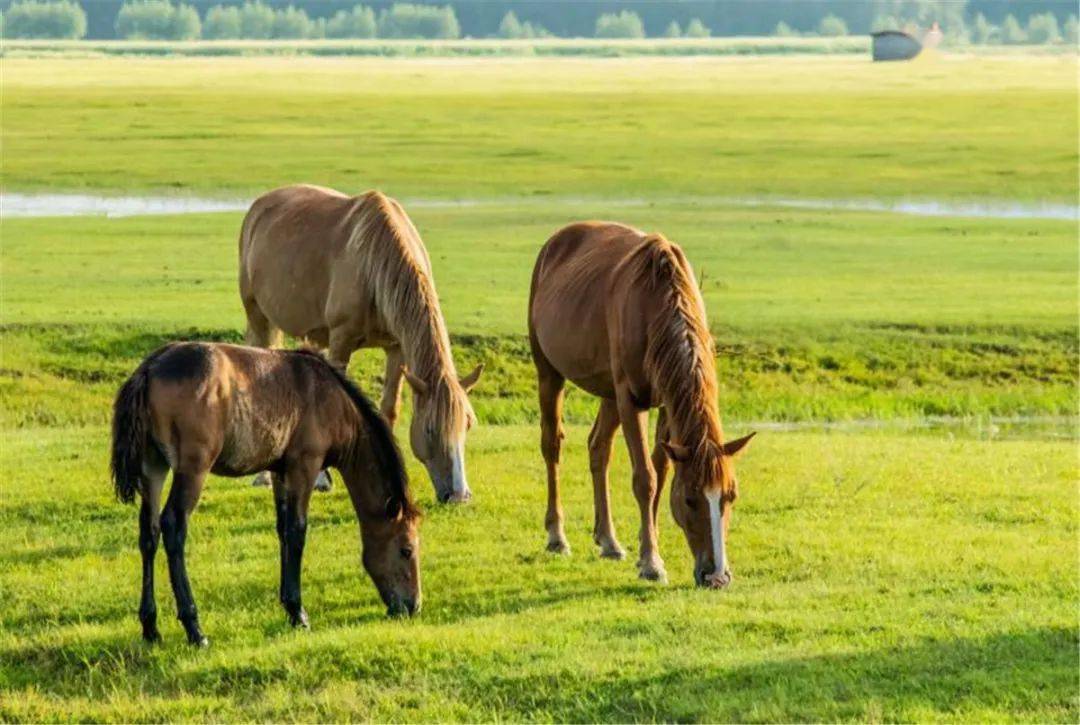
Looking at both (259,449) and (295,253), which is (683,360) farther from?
(295,253)

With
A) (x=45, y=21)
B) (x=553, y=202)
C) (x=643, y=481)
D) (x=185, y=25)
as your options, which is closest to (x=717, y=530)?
(x=643, y=481)

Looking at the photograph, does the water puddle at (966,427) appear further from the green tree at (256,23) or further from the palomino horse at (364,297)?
the green tree at (256,23)

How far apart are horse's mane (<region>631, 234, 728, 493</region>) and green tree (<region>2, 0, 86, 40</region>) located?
174654 millimetres

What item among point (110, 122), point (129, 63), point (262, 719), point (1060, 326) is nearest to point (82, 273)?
point (1060, 326)

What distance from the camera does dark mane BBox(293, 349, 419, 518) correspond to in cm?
956

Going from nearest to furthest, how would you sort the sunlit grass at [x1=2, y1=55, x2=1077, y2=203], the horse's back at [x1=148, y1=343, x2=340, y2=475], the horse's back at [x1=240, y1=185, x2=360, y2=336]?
1. the horse's back at [x1=148, y1=343, x2=340, y2=475]
2. the horse's back at [x1=240, y1=185, x2=360, y2=336]
3. the sunlit grass at [x1=2, y1=55, x2=1077, y2=203]

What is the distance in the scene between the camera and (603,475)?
11.5 m

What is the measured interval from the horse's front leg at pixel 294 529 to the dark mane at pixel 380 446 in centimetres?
31

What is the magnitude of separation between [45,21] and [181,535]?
591ft

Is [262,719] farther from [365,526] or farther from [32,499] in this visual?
[32,499]

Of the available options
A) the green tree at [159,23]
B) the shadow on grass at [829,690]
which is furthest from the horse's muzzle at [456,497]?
the green tree at [159,23]

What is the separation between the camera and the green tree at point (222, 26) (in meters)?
190

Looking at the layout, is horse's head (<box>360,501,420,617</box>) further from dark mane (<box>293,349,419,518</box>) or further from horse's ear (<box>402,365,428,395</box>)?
horse's ear (<box>402,365,428,395</box>)

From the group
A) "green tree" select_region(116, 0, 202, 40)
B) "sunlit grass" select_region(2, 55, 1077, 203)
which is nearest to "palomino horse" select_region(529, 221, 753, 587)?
"sunlit grass" select_region(2, 55, 1077, 203)
